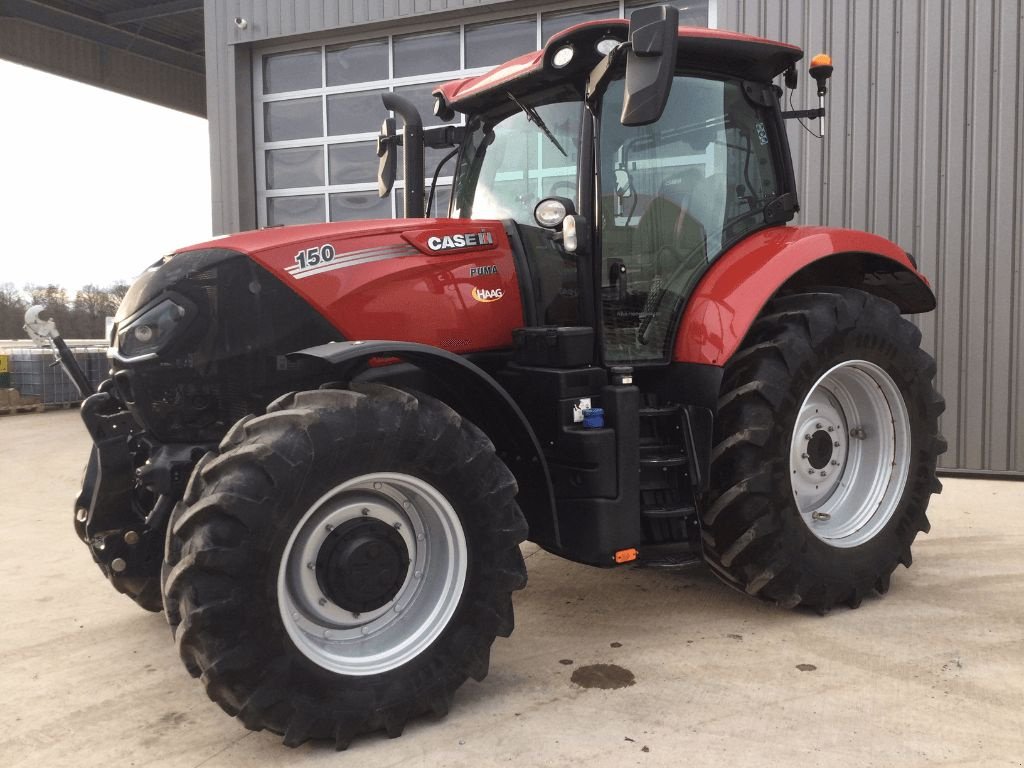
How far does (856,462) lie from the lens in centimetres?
432

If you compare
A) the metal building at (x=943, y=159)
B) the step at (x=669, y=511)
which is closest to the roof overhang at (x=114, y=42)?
the metal building at (x=943, y=159)

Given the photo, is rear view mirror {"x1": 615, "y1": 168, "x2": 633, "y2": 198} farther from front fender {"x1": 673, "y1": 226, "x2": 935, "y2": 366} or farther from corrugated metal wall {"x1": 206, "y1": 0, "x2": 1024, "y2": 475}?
corrugated metal wall {"x1": 206, "y1": 0, "x2": 1024, "y2": 475}

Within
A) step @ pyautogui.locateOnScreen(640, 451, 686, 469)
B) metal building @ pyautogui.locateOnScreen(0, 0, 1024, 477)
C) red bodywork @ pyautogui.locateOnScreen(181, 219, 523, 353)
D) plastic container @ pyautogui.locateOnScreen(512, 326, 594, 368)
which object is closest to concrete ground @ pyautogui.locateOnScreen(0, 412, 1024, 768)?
step @ pyautogui.locateOnScreen(640, 451, 686, 469)

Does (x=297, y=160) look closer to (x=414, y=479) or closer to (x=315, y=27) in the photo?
(x=315, y=27)

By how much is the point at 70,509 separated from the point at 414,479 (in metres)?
4.67

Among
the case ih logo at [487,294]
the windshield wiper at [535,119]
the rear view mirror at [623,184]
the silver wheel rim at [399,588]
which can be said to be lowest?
the silver wheel rim at [399,588]

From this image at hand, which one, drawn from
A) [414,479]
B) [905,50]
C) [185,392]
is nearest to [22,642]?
[185,392]

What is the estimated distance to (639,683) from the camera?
10.5 ft

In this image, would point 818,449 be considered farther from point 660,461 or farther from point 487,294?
point 487,294

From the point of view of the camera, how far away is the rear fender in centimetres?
296

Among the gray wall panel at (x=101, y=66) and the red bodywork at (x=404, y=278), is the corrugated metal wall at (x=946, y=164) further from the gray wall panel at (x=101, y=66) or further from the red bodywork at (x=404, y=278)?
the gray wall panel at (x=101, y=66)

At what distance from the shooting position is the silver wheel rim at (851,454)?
4.12m

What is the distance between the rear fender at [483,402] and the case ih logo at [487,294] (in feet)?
1.31

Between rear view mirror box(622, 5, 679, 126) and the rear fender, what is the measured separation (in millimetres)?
1021
